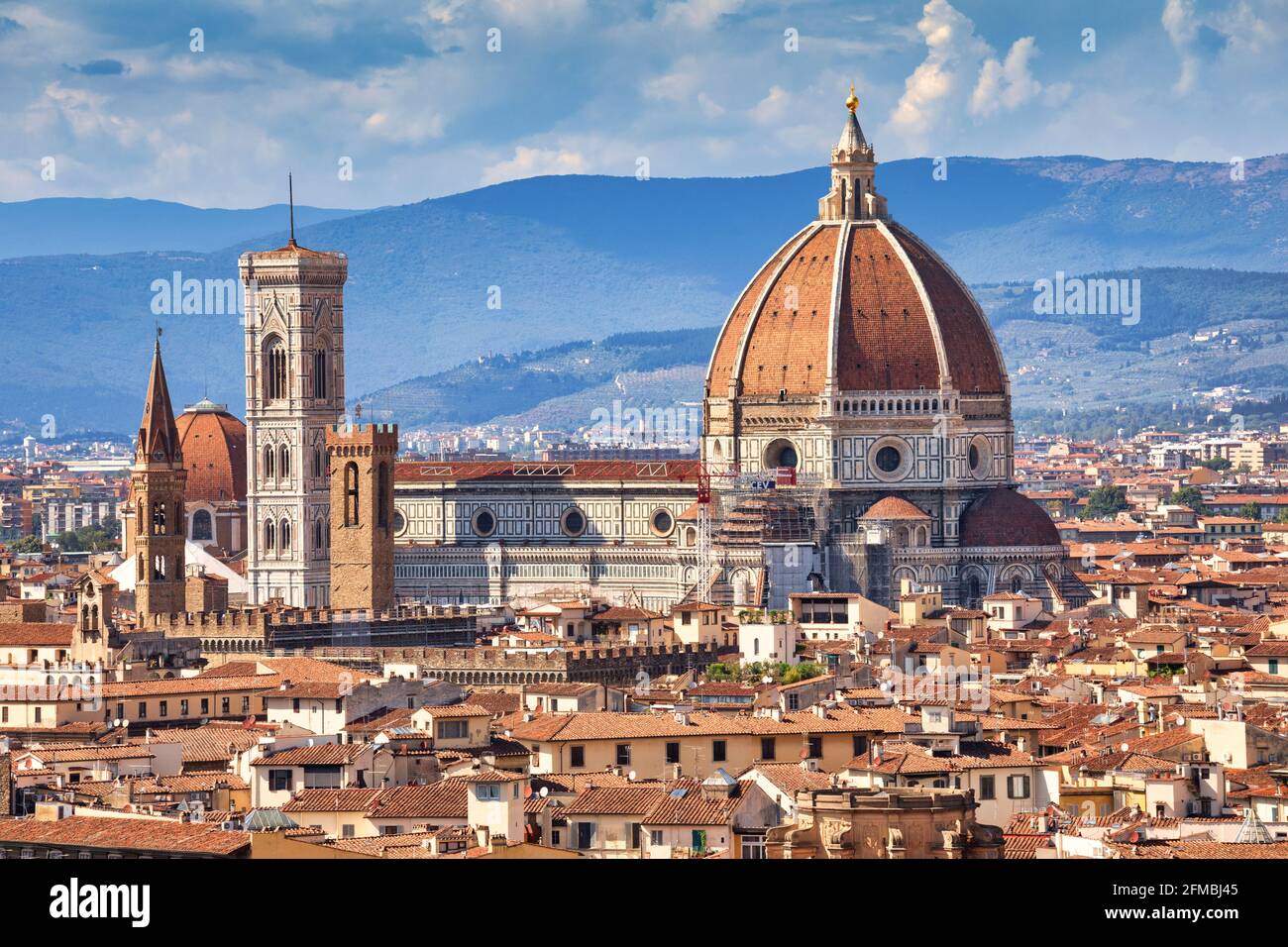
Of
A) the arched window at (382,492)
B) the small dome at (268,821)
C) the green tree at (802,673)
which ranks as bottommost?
the small dome at (268,821)

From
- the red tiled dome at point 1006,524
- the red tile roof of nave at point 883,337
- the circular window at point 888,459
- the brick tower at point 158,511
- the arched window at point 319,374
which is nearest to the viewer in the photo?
the brick tower at point 158,511

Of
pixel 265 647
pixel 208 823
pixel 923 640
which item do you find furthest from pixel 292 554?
pixel 208 823

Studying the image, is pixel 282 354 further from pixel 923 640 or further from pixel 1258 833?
pixel 1258 833

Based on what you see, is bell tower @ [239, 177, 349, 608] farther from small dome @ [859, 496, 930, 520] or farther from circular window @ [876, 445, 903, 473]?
circular window @ [876, 445, 903, 473]

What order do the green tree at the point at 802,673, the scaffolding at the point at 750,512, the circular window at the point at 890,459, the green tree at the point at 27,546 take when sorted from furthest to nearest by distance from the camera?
the green tree at the point at 27,546 → the circular window at the point at 890,459 → the scaffolding at the point at 750,512 → the green tree at the point at 802,673

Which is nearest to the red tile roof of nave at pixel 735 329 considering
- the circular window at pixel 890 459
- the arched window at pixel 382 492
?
the circular window at pixel 890 459

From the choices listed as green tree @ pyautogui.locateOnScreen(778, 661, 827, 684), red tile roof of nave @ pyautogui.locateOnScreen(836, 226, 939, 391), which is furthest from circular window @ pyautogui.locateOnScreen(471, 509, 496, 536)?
green tree @ pyautogui.locateOnScreen(778, 661, 827, 684)

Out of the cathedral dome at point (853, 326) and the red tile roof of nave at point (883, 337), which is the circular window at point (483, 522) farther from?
the red tile roof of nave at point (883, 337)
